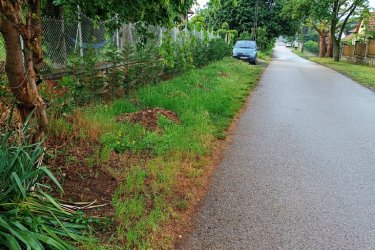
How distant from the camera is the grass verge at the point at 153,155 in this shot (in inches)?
128

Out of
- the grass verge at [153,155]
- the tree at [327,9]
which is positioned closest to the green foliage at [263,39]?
the tree at [327,9]

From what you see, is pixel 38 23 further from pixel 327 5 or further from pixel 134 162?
pixel 327 5

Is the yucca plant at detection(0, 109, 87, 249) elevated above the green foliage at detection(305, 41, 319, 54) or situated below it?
below

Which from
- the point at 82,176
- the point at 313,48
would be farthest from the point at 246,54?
the point at 313,48

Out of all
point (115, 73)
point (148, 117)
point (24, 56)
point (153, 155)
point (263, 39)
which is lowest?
point (153, 155)

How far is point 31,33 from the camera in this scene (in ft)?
11.7

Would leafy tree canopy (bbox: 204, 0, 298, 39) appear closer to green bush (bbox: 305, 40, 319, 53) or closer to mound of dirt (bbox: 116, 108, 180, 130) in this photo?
green bush (bbox: 305, 40, 319, 53)

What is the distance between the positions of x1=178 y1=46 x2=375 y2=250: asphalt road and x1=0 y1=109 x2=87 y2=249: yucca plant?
3.36ft

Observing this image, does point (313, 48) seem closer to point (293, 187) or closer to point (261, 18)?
point (261, 18)

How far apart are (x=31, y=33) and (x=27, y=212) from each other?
71.5 inches

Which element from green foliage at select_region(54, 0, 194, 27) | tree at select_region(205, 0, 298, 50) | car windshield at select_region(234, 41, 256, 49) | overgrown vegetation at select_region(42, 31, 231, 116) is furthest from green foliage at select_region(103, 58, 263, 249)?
tree at select_region(205, 0, 298, 50)

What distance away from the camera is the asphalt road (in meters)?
3.29

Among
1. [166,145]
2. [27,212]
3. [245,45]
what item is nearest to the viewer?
[27,212]

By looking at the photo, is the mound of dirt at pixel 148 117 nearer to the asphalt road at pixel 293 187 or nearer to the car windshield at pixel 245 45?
the asphalt road at pixel 293 187
